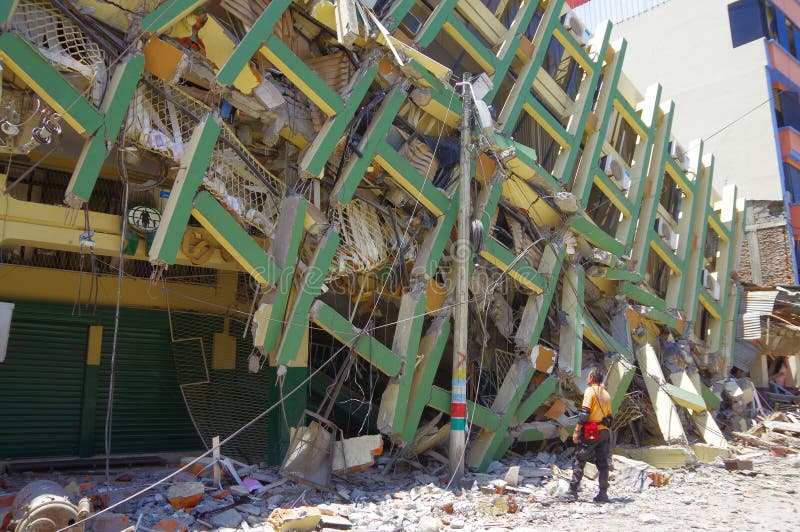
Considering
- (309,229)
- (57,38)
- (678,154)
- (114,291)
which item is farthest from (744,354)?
(57,38)

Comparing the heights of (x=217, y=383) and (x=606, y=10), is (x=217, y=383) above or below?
below

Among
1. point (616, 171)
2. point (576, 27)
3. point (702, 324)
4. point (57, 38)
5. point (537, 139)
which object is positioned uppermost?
point (576, 27)

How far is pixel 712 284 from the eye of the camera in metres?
14.7

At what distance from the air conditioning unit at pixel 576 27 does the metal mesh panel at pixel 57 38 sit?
7760 mm

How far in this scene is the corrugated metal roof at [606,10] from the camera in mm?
22078

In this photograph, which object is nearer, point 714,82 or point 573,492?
point 573,492

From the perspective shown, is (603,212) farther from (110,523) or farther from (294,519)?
(110,523)

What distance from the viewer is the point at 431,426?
27.7 feet

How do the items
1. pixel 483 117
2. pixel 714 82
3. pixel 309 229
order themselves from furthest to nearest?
1. pixel 714 82
2. pixel 483 117
3. pixel 309 229

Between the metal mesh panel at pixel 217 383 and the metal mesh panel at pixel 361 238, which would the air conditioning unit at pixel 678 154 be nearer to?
the metal mesh panel at pixel 361 238

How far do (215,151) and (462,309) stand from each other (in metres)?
3.44

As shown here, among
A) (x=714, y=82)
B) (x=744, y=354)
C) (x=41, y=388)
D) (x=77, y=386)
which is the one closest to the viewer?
(x=41, y=388)

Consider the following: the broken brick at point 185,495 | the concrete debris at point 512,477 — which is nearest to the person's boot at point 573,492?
the concrete debris at point 512,477

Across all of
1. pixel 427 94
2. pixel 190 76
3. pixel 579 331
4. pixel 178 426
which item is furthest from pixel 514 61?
pixel 178 426
